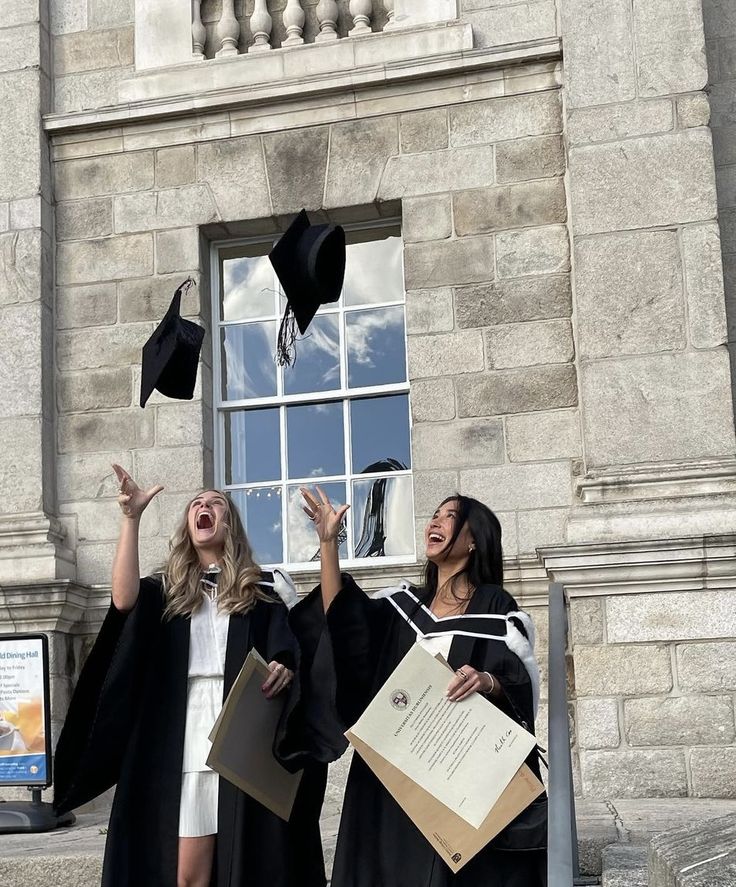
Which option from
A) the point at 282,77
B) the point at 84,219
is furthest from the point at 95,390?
the point at 282,77

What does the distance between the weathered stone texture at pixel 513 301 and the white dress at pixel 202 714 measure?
362cm

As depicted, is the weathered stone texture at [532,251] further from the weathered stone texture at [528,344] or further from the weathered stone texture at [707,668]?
the weathered stone texture at [707,668]

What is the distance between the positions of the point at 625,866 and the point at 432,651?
2.85ft

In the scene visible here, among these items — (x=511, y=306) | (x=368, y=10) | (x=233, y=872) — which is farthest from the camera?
(x=368, y=10)

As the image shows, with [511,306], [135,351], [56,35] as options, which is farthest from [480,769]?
[56,35]

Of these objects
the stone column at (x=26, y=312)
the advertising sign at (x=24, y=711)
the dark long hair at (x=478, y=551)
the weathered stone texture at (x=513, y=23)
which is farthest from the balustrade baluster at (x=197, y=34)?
the dark long hair at (x=478, y=551)

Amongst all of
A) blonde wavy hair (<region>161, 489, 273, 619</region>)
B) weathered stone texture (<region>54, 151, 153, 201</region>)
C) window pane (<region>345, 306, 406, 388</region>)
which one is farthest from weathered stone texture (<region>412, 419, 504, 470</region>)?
blonde wavy hair (<region>161, 489, 273, 619</region>)

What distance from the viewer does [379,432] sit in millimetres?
7988

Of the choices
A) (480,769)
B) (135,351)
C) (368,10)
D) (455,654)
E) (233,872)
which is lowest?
(233,872)

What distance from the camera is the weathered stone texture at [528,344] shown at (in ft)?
24.5

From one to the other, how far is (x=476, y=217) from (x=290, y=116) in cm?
133

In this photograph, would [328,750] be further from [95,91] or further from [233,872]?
[95,91]

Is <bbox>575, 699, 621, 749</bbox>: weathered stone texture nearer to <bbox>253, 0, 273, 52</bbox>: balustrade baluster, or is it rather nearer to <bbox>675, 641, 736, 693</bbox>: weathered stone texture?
<bbox>675, 641, 736, 693</bbox>: weathered stone texture

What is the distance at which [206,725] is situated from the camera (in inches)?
167
